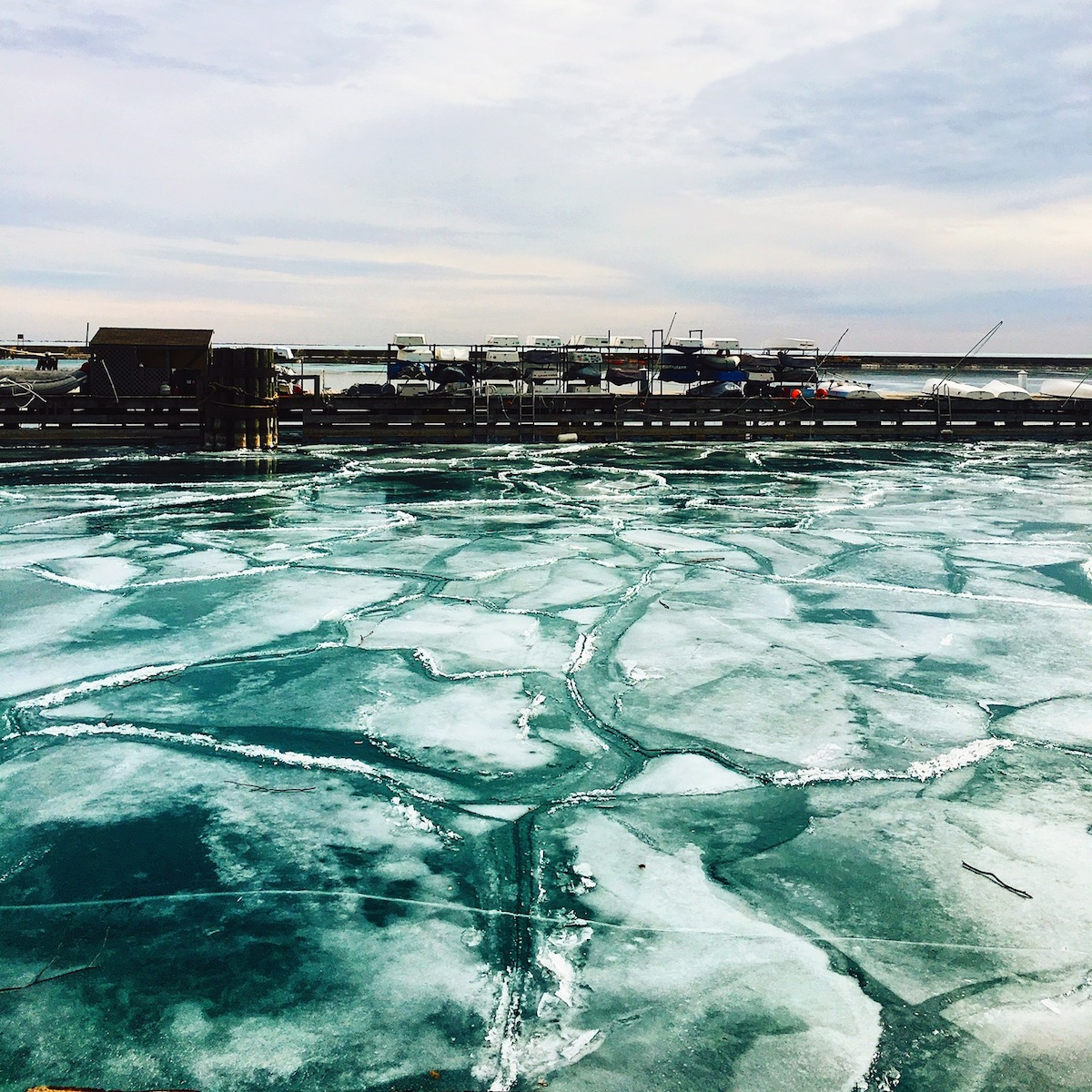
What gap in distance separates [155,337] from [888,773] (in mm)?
20188

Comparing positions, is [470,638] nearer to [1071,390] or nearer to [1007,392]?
[1007,392]

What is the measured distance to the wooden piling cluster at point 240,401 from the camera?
16.0 m

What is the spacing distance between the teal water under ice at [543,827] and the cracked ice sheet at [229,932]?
1 centimetres

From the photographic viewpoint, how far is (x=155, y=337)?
68.1ft

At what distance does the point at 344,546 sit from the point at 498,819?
18.0 ft

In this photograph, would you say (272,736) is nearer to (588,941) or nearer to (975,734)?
(588,941)

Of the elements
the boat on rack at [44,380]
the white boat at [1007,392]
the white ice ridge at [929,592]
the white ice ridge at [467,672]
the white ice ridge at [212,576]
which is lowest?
the white ice ridge at [467,672]

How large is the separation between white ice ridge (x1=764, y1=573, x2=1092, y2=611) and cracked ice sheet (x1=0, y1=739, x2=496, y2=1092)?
15.2 feet

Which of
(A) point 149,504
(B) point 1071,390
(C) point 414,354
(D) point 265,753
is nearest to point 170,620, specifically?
(D) point 265,753

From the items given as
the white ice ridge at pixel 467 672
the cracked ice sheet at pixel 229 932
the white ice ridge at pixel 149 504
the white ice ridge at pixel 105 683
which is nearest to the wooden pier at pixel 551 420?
the white ice ridge at pixel 149 504

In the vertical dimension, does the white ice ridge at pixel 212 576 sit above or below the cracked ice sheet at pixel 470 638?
above

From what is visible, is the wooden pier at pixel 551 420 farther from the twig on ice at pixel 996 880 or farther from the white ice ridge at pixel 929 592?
the twig on ice at pixel 996 880

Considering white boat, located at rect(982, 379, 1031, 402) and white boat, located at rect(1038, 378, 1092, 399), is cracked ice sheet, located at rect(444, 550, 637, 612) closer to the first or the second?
white boat, located at rect(1038, 378, 1092, 399)

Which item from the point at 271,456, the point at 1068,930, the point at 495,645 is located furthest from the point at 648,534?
the point at 271,456
